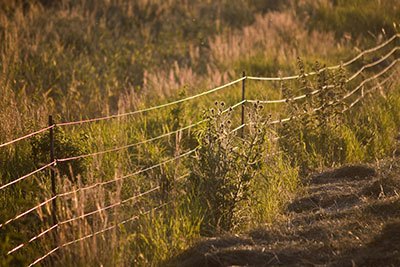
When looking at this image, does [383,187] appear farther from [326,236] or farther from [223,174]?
[223,174]

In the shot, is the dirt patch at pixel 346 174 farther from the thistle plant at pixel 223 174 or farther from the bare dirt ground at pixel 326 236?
the thistle plant at pixel 223 174

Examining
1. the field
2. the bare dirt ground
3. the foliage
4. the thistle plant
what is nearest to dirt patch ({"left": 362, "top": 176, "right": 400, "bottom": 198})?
the bare dirt ground

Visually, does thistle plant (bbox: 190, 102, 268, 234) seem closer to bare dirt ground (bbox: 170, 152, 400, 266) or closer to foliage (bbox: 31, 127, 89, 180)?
bare dirt ground (bbox: 170, 152, 400, 266)

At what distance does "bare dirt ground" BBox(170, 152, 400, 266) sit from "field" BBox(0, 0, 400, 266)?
9 cm

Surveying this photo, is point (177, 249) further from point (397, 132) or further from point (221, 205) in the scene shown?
point (397, 132)

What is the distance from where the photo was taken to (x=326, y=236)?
18.7ft

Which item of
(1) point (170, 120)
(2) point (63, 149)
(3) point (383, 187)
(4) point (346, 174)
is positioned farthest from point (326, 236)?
(1) point (170, 120)

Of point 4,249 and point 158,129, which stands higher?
point 4,249

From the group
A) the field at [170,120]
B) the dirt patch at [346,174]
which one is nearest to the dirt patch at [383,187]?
the field at [170,120]

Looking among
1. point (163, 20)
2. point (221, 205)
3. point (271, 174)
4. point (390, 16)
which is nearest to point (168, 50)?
point (163, 20)

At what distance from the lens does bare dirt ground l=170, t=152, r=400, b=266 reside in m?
5.31

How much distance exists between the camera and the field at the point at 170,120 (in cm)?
564

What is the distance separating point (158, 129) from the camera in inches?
352

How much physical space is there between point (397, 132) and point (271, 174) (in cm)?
272
